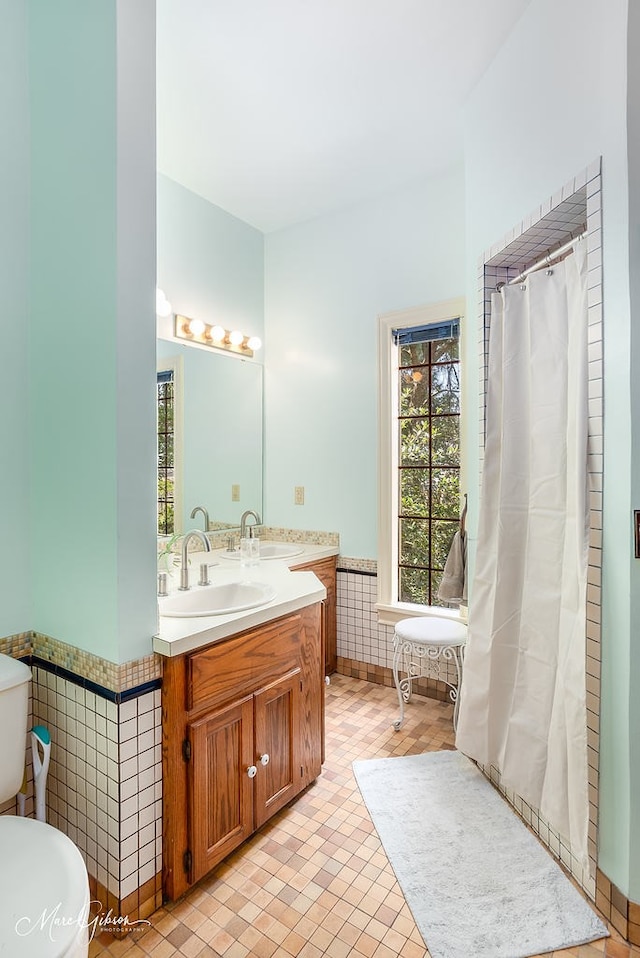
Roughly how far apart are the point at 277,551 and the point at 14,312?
192 centimetres

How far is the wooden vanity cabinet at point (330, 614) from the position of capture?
3.06 metres

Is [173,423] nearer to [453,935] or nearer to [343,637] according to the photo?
[343,637]

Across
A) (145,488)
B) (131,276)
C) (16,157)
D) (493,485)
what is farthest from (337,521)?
(16,157)

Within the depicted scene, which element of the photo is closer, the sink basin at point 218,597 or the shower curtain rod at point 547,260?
the shower curtain rod at point 547,260

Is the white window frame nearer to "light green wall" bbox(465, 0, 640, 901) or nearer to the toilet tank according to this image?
"light green wall" bbox(465, 0, 640, 901)

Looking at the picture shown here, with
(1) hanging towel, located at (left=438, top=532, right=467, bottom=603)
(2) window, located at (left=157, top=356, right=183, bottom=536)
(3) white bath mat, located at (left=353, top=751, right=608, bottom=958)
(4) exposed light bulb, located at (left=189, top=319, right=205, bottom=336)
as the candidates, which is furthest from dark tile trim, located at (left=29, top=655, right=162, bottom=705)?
(4) exposed light bulb, located at (left=189, top=319, right=205, bottom=336)

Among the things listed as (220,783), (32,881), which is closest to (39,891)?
(32,881)

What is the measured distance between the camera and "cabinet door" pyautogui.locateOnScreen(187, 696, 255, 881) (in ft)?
4.90

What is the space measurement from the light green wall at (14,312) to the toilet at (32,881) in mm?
376

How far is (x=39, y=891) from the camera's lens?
→ 1.01 metres

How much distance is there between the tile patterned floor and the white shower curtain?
49 centimetres

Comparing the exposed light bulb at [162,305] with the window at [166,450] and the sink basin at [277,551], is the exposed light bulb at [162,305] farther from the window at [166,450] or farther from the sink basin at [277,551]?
the sink basin at [277,551]

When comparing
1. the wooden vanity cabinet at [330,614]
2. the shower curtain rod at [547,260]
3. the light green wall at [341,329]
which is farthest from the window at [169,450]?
the shower curtain rod at [547,260]

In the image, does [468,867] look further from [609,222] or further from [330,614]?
[609,222]
